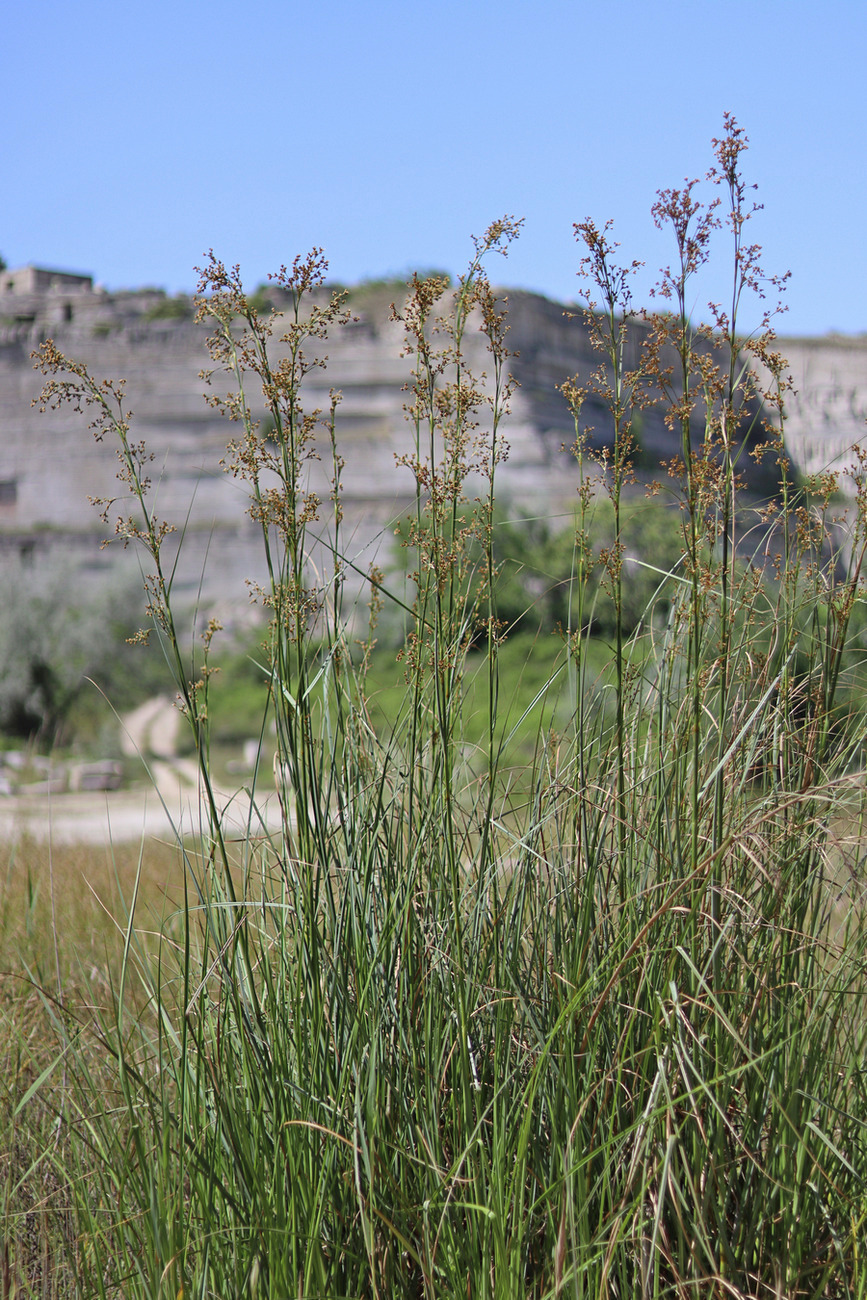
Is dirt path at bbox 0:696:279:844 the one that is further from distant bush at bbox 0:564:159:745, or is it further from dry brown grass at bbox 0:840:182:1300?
distant bush at bbox 0:564:159:745

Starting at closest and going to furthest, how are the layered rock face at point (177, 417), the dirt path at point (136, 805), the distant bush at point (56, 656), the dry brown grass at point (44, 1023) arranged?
the dry brown grass at point (44, 1023)
the dirt path at point (136, 805)
the distant bush at point (56, 656)
the layered rock face at point (177, 417)

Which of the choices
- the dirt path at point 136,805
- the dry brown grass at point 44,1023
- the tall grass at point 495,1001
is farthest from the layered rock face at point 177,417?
the tall grass at point 495,1001

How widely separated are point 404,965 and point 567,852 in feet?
0.96

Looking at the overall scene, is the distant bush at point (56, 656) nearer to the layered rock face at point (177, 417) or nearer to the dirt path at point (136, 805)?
the dirt path at point (136, 805)

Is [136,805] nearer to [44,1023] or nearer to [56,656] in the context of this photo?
[56,656]

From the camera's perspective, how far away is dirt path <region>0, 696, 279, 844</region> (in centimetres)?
509

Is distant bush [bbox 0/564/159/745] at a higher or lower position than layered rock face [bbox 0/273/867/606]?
lower

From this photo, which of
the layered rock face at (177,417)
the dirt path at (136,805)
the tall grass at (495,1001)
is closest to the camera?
the tall grass at (495,1001)

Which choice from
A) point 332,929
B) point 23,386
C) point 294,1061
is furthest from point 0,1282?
point 23,386

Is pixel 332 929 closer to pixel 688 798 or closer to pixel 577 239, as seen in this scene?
pixel 688 798

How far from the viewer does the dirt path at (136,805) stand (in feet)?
16.7

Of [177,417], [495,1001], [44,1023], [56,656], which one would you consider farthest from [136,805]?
[177,417]

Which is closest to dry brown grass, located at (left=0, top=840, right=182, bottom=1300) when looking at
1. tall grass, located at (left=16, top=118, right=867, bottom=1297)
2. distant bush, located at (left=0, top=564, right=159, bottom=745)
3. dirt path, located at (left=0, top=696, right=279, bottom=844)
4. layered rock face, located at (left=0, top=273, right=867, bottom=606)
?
tall grass, located at (left=16, top=118, right=867, bottom=1297)

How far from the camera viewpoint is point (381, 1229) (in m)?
1.22
